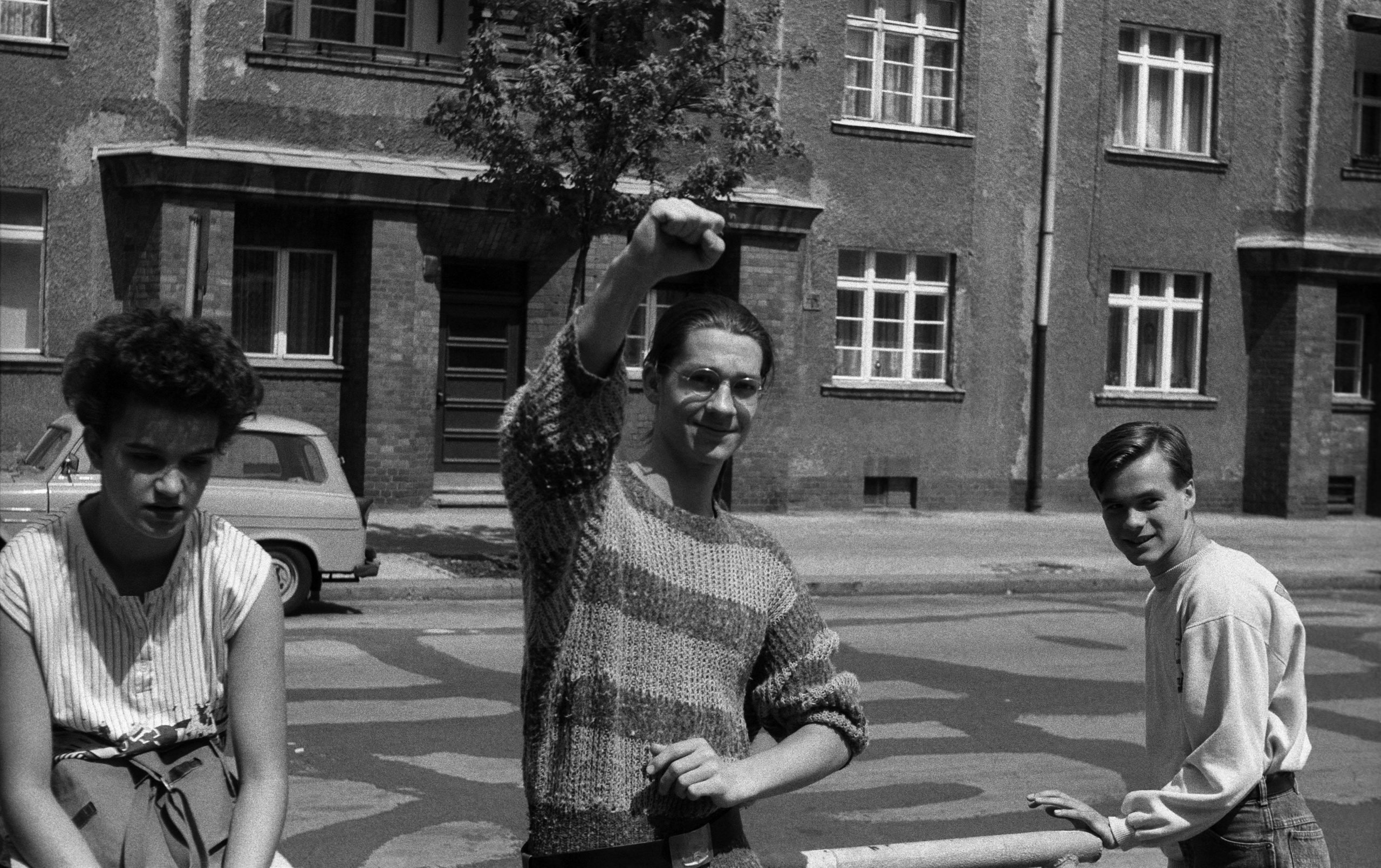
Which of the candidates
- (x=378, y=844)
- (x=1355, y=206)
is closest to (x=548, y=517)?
(x=378, y=844)

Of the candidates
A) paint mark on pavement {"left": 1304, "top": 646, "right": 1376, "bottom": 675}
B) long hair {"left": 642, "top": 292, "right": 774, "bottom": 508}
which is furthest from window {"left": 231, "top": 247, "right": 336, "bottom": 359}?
long hair {"left": 642, "top": 292, "right": 774, "bottom": 508}

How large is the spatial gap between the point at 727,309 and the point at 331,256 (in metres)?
18.7

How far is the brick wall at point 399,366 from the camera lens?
20.4m

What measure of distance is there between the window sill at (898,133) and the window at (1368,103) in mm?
7146

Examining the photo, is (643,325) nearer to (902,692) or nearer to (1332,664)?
(1332,664)

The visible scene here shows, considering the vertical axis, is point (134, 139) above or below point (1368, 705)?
above

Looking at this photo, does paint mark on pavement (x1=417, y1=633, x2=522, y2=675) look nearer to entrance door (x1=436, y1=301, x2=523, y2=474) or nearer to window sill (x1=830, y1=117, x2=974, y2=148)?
entrance door (x1=436, y1=301, x2=523, y2=474)

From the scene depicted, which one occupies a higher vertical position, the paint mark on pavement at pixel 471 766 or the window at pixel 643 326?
the window at pixel 643 326

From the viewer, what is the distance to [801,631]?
9.36 ft

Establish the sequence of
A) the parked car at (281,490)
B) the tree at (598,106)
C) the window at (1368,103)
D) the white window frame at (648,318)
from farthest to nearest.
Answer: the window at (1368,103) → the white window frame at (648,318) → the tree at (598,106) → the parked car at (281,490)

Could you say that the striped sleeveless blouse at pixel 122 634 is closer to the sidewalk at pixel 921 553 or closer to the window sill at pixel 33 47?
the sidewalk at pixel 921 553

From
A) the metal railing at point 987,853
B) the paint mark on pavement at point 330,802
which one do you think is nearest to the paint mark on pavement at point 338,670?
the paint mark on pavement at point 330,802

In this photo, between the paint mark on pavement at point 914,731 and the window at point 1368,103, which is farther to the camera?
the window at point 1368,103

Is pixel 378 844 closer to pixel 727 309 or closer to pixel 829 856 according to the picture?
pixel 829 856
